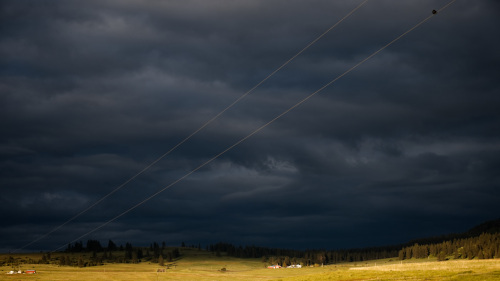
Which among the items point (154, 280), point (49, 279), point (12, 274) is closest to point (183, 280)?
point (154, 280)

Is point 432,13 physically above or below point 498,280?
above

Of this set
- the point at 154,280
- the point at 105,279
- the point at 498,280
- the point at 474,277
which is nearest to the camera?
the point at 498,280

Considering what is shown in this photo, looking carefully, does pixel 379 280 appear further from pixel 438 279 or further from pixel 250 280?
pixel 250 280

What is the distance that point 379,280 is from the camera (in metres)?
83.2

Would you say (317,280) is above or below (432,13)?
below

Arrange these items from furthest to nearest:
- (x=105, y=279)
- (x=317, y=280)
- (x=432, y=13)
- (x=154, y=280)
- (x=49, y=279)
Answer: (x=154, y=280), (x=105, y=279), (x=49, y=279), (x=317, y=280), (x=432, y=13)

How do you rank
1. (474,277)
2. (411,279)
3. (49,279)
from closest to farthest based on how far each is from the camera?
(474,277), (411,279), (49,279)

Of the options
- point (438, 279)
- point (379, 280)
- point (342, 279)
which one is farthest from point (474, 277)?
point (342, 279)

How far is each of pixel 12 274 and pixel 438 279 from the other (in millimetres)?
154326

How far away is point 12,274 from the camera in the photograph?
182 metres

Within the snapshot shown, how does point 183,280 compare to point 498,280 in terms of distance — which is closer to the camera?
point 498,280

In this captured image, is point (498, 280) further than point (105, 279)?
No

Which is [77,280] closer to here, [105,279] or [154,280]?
[105,279]

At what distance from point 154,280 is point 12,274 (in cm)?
4901
